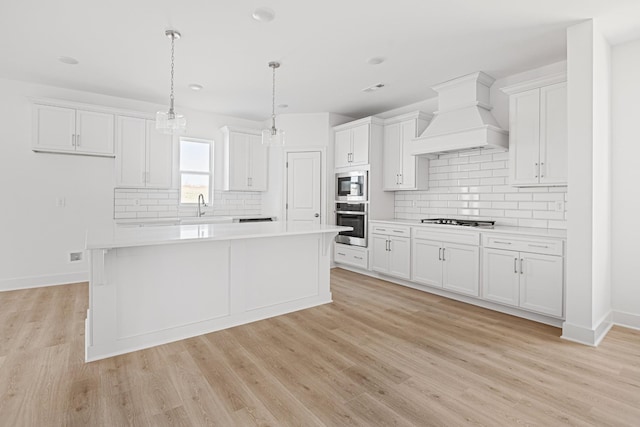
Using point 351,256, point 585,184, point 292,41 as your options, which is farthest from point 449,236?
point 292,41

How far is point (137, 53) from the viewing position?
355 cm

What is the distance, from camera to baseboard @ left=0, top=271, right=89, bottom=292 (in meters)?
4.36

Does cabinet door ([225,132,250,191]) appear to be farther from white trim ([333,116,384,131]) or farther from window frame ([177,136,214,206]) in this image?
white trim ([333,116,384,131])

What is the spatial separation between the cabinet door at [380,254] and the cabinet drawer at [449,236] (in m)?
0.59

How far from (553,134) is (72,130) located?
5942 millimetres

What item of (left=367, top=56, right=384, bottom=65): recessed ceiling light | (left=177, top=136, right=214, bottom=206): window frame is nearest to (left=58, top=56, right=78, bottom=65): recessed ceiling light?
(left=177, top=136, right=214, bottom=206): window frame

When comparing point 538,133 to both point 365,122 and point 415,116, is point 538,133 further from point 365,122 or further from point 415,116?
point 365,122

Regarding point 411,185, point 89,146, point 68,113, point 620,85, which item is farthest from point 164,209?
point 620,85

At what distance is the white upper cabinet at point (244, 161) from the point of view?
19.1ft

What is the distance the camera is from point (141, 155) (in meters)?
5.04

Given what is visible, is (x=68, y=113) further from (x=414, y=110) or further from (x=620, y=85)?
(x=620, y=85)

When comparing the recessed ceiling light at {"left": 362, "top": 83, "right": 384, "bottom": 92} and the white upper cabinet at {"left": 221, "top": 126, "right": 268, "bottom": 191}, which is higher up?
the recessed ceiling light at {"left": 362, "top": 83, "right": 384, "bottom": 92}

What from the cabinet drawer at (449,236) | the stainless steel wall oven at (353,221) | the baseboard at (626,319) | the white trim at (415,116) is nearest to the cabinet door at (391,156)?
the white trim at (415,116)

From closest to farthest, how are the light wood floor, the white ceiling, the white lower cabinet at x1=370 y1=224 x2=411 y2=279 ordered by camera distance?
1. the light wood floor
2. the white ceiling
3. the white lower cabinet at x1=370 y1=224 x2=411 y2=279
